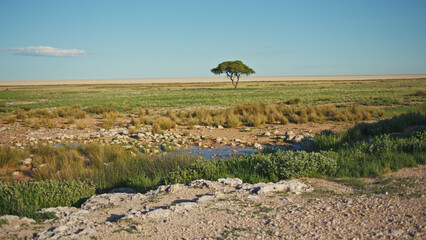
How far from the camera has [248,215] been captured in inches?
180

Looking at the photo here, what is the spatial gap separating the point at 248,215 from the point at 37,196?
13.3ft

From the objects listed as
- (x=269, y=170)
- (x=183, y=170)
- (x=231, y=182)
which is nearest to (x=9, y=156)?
(x=183, y=170)

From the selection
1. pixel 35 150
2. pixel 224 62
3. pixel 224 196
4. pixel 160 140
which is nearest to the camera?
pixel 224 196

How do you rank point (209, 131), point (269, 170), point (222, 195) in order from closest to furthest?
point (222, 195) < point (269, 170) < point (209, 131)

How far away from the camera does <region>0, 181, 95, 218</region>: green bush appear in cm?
530

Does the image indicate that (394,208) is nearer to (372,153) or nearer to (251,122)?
(372,153)

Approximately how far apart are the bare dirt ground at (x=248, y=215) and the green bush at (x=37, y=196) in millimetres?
590

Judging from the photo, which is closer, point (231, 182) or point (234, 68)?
point (231, 182)

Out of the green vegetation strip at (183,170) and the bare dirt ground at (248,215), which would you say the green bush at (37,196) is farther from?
the bare dirt ground at (248,215)

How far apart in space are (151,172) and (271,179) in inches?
134

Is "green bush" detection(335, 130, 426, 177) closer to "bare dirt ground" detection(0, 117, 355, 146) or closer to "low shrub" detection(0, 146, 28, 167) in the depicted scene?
"bare dirt ground" detection(0, 117, 355, 146)

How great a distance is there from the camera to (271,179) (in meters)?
6.78

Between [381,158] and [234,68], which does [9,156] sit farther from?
[234,68]

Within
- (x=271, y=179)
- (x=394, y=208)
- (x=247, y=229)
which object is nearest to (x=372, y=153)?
(x=271, y=179)
